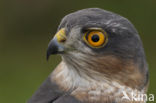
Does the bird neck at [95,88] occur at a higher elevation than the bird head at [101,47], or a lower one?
lower

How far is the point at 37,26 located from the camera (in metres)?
7.82

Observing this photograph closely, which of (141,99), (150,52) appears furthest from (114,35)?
(150,52)

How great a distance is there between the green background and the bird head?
14.5ft

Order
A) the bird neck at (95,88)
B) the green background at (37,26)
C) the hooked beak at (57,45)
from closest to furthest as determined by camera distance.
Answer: the hooked beak at (57,45) → the bird neck at (95,88) → the green background at (37,26)

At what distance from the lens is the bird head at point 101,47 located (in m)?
2.74

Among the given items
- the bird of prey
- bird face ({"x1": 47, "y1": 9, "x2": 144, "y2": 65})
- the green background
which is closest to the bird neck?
the bird of prey

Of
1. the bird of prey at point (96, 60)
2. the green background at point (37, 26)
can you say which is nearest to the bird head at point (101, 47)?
the bird of prey at point (96, 60)

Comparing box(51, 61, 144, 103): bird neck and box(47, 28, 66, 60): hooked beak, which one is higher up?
box(47, 28, 66, 60): hooked beak

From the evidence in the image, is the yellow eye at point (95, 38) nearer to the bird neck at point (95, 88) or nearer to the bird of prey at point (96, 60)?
the bird of prey at point (96, 60)

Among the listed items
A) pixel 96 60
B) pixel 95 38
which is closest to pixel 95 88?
pixel 96 60

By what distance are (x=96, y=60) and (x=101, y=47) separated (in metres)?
0.10

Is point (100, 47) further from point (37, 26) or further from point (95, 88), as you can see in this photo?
point (37, 26)

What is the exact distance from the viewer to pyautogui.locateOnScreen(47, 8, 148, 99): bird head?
9.00 feet

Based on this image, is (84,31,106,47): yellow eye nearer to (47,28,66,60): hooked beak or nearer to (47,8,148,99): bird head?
(47,8,148,99): bird head
